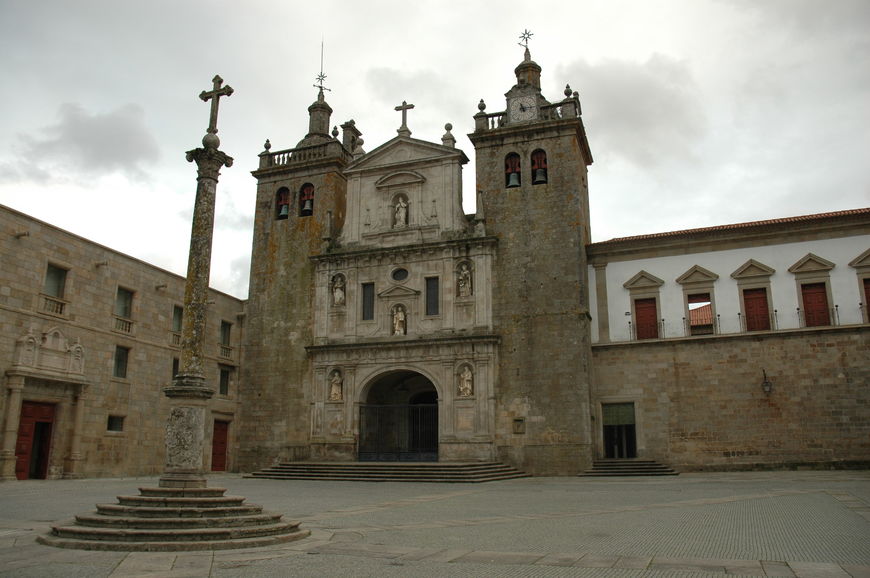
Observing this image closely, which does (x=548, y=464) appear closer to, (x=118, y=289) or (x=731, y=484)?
(x=731, y=484)

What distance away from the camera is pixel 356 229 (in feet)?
99.9

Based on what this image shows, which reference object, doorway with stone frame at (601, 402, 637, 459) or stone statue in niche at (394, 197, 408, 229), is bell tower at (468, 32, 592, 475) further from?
stone statue in niche at (394, 197, 408, 229)

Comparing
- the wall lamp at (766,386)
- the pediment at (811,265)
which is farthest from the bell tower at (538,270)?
the pediment at (811,265)

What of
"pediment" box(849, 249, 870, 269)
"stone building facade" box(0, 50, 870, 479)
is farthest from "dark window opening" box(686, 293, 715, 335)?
"pediment" box(849, 249, 870, 269)

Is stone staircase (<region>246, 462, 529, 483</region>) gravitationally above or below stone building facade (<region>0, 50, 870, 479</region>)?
below

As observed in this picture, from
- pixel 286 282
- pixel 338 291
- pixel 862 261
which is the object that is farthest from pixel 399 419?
pixel 862 261

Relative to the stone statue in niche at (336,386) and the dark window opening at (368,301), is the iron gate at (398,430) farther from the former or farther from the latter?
the dark window opening at (368,301)

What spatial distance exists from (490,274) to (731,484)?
39.1ft

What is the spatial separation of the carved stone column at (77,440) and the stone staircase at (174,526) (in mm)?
15145

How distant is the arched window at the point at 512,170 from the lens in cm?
2883

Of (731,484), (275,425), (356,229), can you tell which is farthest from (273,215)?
(731,484)

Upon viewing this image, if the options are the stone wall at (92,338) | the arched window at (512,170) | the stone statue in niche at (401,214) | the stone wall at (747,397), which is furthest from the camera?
the stone statue in niche at (401,214)

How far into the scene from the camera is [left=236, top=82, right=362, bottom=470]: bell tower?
29312mm

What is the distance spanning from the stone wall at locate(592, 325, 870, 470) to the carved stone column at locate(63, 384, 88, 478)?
57.8ft
